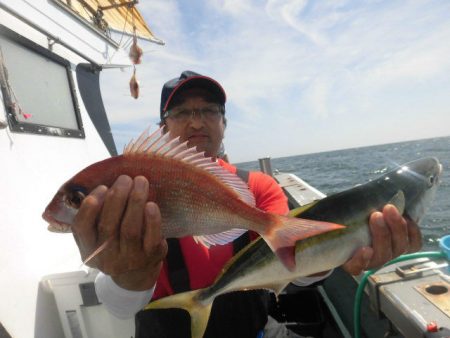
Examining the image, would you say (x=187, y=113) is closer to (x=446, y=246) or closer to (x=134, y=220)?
(x=134, y=220)

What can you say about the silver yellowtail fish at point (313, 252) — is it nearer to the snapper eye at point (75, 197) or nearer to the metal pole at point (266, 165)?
the snapper eye at point (75, 197)

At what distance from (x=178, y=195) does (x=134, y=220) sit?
0.27m

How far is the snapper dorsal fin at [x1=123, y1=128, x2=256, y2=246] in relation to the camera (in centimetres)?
176

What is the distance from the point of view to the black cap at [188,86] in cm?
324

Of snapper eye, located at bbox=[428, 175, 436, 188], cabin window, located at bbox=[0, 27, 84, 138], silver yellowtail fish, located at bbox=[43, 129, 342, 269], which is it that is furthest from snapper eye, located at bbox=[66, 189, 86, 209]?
cabin window, located at bbox=[0, 27, 84, 138]

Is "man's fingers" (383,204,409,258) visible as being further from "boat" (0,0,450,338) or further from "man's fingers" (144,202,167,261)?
"man's fingers" (144,202,167,261)

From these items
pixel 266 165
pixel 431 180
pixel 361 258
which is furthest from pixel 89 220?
pixel 266 165


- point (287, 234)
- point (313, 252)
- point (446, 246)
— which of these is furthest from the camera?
point (446, 246)

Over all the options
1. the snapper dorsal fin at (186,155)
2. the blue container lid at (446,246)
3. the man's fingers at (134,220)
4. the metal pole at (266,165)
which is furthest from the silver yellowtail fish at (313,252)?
the metal pole at (266,165)

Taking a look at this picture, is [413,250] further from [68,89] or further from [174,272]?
[68,89]

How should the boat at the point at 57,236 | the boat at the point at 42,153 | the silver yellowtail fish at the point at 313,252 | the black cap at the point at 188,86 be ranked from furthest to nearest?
the black cap at the point at 188,86
the boat at the point at 42,153
the boat at the point at 57,236
the silver yellowtail fish at the point at 313,252

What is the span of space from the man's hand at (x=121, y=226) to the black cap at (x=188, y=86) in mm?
1798

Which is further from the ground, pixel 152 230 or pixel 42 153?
pixel 42 153

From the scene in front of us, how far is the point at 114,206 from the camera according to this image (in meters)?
1.66
